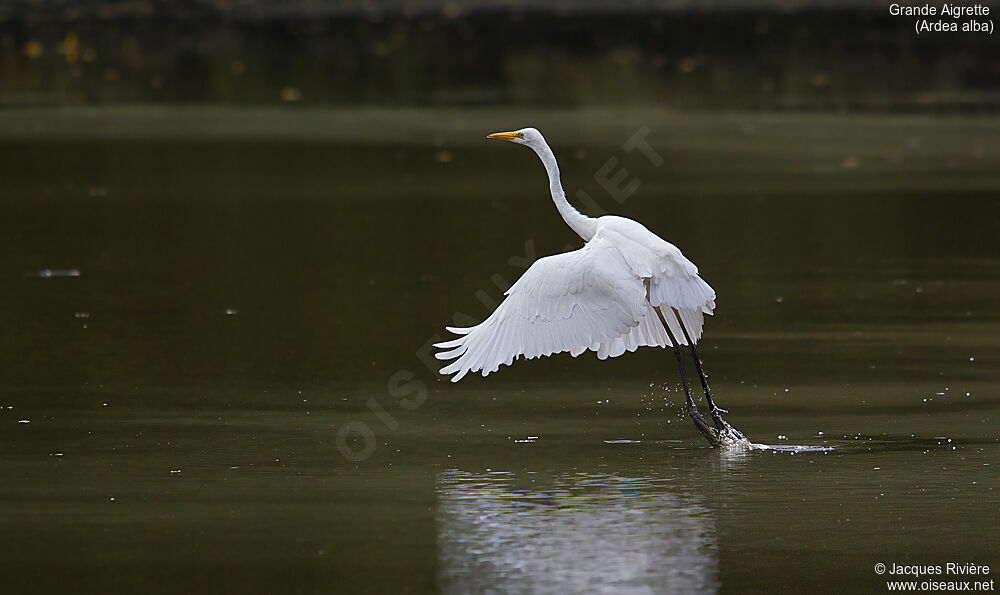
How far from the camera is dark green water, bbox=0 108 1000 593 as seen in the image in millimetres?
7273

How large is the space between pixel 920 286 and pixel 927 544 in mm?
6653

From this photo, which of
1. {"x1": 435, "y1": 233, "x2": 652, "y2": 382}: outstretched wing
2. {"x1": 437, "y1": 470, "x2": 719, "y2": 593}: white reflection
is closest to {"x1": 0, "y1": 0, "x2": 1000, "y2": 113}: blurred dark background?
{"x1": 435, "y1": 233, "x2": 652, "y2": 382}: outstretched wing

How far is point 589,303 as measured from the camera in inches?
363

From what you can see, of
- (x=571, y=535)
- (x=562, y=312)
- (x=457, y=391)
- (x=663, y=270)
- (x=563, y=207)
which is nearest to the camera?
(x=571, y=535)

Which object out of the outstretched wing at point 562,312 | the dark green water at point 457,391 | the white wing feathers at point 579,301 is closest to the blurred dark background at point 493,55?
the dark green water at point 457,391

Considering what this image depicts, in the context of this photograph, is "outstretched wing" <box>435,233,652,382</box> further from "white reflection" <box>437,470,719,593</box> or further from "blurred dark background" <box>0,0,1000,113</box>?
"blurred dark background" <box>0,0,1000,113</box>

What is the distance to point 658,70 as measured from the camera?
32375 millimetres

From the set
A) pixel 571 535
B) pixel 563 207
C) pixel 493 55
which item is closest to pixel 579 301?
pixel 563 207

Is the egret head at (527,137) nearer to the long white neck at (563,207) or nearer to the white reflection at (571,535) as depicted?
the long white neck at (563,207)

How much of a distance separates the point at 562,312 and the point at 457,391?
155cm

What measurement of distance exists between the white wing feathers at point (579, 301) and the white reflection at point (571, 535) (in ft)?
2.67

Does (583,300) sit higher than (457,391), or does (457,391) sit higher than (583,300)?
(583,300)

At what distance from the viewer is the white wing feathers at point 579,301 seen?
29.8 ft

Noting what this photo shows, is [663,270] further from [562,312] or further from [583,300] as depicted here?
[562,312]
